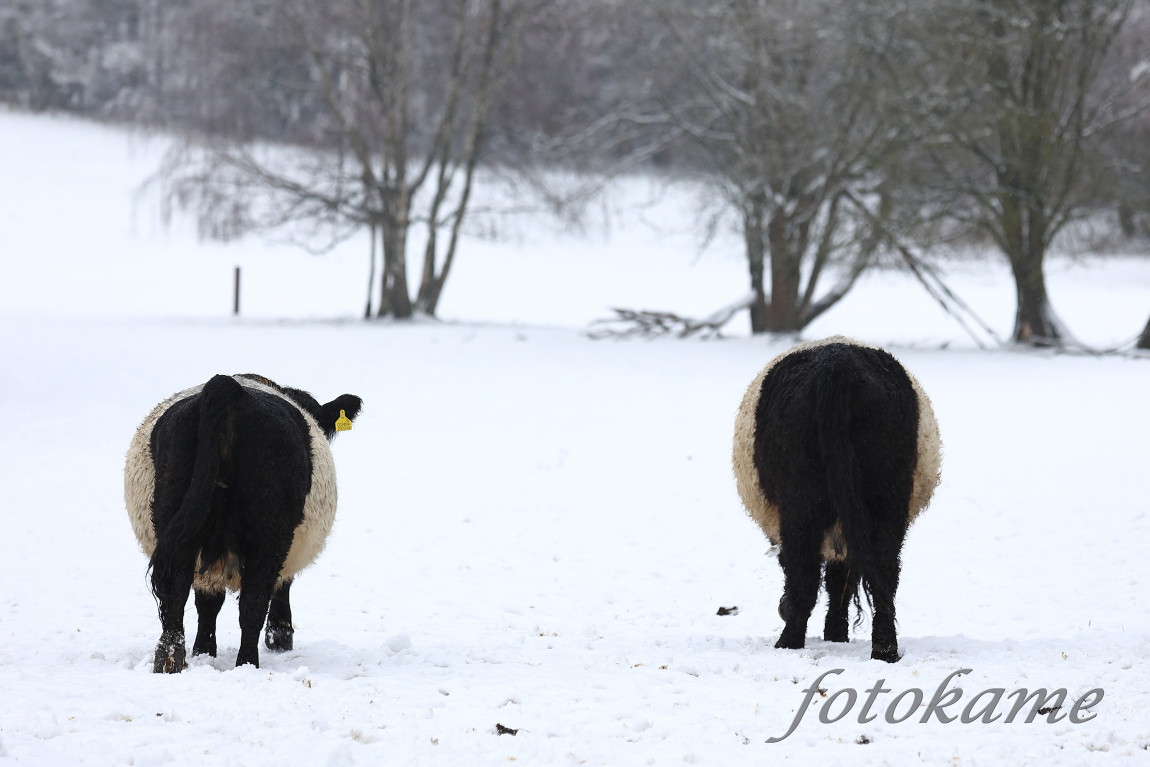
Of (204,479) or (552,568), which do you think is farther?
(552,568)

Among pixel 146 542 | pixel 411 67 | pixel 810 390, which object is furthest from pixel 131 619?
pixel 411 67

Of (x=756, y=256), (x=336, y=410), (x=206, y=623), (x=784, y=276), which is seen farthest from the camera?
(x=784, y=276)

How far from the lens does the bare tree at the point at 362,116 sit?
69.1 ft

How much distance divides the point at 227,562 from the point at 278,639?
74 cm

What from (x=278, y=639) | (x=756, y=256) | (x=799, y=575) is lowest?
(x=278, y=639)

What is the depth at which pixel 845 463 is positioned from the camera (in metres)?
4.86

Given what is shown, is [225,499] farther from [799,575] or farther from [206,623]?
[799,575]

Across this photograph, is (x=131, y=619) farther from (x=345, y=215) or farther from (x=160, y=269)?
(x=160, y=269)

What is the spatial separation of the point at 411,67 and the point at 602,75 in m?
4.87

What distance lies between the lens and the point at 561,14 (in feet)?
73.6

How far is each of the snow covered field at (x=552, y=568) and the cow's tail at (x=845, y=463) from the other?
0.51m

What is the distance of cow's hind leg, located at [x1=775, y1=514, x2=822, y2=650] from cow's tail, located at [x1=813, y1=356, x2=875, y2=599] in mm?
143

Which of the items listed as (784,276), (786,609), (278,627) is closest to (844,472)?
(786,609)

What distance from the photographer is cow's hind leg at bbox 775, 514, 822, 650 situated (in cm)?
510
